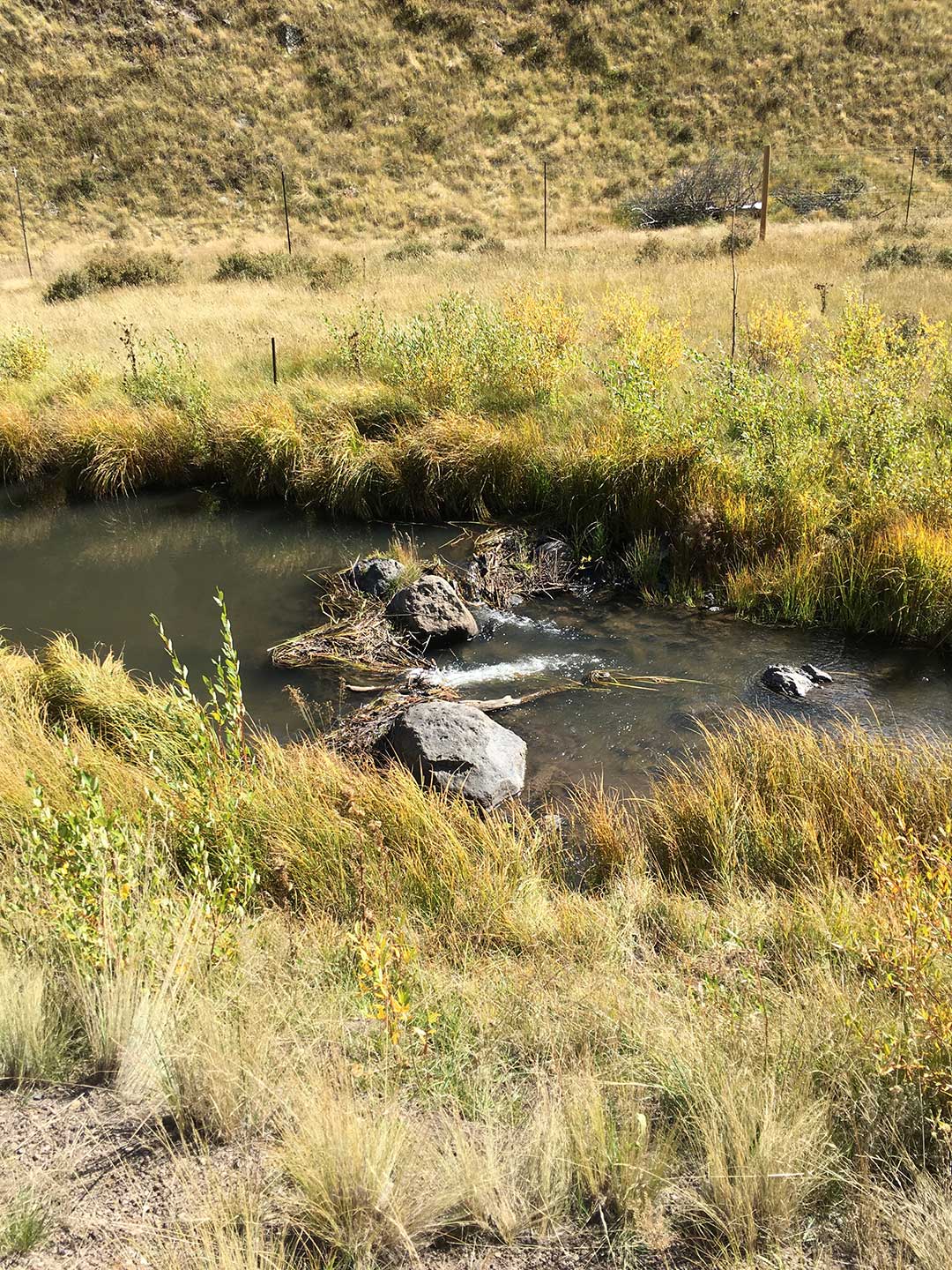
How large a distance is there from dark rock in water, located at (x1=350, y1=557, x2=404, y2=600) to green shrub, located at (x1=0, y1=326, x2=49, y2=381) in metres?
7.67

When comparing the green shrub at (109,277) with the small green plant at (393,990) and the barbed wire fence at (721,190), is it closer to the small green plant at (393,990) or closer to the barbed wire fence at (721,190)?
the barbed wire fence at (721,190)

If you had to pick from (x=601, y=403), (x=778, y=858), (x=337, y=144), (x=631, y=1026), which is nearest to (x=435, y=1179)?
(x=631, y=1026)

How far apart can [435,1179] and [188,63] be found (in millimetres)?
44759

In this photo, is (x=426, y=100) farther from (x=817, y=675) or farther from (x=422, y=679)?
(x=817, y=675)

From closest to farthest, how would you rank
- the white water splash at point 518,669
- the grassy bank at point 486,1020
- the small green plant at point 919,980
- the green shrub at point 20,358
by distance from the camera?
the grassy bank at point 486,1020, the small green plant at point 919,980, the white water splash at point 518,669, the green shrub at point 20,358

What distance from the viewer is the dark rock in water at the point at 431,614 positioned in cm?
812

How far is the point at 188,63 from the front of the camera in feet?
125

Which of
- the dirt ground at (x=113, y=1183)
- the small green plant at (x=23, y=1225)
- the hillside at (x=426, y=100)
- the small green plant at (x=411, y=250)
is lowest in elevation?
the dirt ground at (x=113, y=1183)

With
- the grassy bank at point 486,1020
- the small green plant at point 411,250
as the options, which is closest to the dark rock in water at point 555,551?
the grassy bank at point 486,1020

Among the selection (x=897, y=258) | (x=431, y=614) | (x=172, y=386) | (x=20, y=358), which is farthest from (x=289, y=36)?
(x=431, y=614)

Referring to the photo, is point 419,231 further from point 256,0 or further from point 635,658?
point 635,658

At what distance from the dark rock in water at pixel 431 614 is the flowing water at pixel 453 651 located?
8.1 inches

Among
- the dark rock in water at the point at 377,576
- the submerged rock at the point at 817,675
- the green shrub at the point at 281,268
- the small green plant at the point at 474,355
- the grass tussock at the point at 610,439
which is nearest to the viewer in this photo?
the submerged rock at the point at 817,675

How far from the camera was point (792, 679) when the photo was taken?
6848 millimetres
